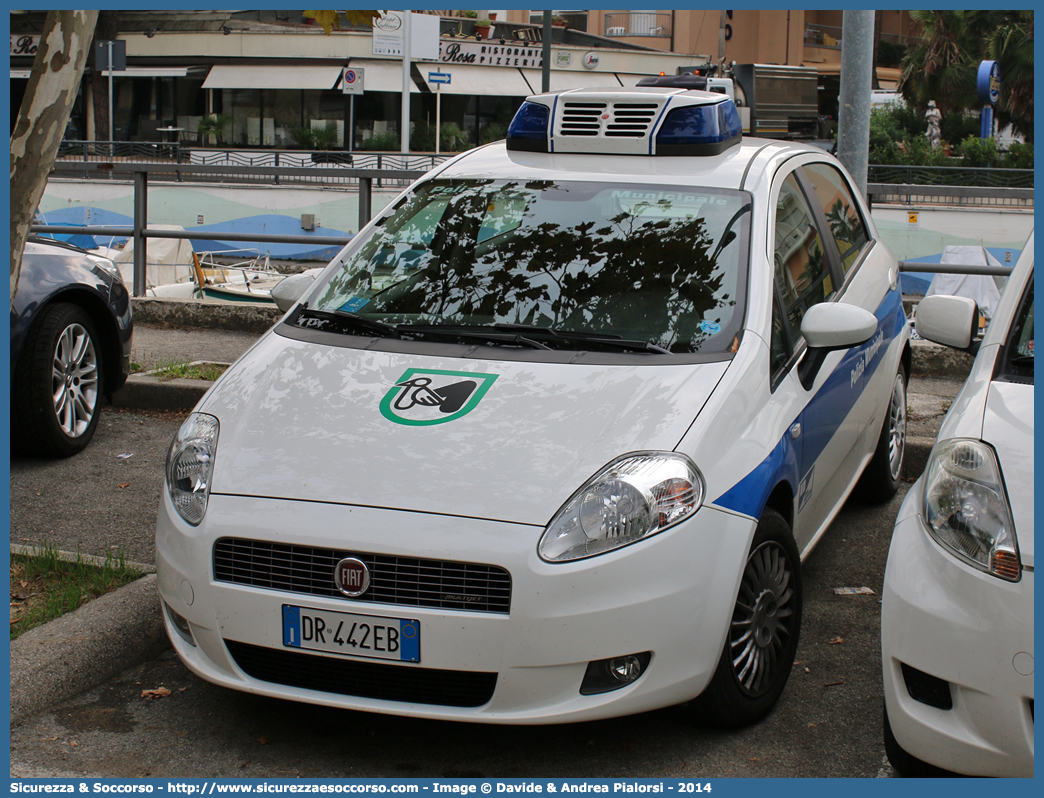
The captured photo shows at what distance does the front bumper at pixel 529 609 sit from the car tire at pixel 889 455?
226 cm

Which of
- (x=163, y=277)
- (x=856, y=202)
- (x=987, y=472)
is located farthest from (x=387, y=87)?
(x=987, y=472)

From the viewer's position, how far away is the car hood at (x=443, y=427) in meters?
3.00

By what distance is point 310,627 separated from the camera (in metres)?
2.98

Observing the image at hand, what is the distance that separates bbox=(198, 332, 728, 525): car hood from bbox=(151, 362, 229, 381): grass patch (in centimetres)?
375

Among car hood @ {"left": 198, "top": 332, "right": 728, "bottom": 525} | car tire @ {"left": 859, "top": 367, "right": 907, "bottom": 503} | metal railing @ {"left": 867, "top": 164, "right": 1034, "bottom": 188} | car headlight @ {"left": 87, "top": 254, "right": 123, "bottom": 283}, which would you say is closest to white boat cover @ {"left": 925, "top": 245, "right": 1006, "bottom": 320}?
car tire @ {"left": 859, "top": 367, "right": 907, "bottom": 503}

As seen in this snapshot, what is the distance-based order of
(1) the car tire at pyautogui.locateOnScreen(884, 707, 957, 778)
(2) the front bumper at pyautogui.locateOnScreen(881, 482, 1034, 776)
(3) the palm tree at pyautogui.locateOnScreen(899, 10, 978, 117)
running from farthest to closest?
(3) the palm tree at pyautogui.locateOnScreen(899, 10, 978, 117), (1) the car tire at pyautogui.locateOnScreen(884, 707, 957, 778), (2) the front bumper at pyautogui.locateOnScreen(881, 482, 1034, 776)

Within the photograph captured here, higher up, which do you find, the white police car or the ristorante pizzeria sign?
the ristorante pizzeria sign

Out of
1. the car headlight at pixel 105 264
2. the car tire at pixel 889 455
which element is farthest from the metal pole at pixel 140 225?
the car tire at pixel 889 455

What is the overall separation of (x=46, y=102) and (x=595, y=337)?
6.73 ft

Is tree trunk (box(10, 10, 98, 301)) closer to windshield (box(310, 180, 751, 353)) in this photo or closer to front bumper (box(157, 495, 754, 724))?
windshield (box(310, 180, 751, 353))

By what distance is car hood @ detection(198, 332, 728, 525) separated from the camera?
9.85 feet

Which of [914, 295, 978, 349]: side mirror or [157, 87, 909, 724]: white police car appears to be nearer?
[157, 87, 909, 724]: white police car

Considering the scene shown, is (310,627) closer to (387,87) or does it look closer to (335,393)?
(335,393)

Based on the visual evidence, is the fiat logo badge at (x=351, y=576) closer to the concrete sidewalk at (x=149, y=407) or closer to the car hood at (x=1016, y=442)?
the concrete sidewalk at (x=149, y=407)
